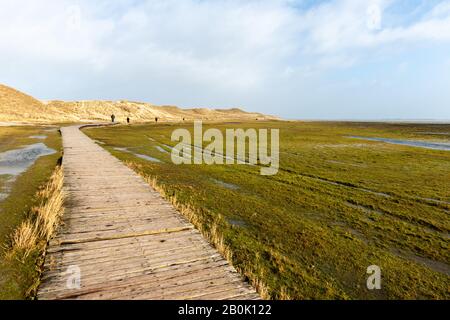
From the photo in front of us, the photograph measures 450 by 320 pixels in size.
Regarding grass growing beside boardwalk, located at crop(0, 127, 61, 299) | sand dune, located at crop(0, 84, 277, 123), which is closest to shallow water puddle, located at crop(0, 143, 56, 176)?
grass growing beside boardwalk, located at crop(0, 127, 61, 299)

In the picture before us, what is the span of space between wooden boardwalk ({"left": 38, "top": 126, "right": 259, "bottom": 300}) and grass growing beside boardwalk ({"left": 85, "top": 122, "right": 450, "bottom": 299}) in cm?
75

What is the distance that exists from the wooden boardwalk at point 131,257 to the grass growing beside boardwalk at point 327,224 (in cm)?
75

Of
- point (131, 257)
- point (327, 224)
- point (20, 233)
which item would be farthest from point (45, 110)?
point (327, 224)

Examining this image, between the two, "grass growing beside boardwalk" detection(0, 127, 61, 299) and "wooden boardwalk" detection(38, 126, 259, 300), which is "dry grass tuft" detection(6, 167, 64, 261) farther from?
"wooden boardwalk" detection(38, 126, 259, 300)

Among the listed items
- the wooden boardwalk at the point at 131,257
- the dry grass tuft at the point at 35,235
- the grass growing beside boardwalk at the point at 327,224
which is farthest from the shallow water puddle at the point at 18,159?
the dry grass tuft at the point at 35,235

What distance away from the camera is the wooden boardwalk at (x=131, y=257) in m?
4.58

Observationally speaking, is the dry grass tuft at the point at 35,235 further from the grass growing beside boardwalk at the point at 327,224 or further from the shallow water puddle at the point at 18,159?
the shallow water puddle at the point at 18,159

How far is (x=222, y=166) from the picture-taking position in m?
19.9

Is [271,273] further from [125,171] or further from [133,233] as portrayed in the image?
[125,171]

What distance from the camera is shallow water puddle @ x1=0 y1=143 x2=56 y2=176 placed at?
15858 mm

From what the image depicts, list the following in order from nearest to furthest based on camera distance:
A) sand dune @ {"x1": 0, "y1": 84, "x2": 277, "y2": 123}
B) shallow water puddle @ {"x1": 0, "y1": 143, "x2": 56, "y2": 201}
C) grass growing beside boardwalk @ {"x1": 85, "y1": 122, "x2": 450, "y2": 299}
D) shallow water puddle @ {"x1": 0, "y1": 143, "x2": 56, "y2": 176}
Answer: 1. grass growing beside boardwalk @ {"x1": 85, "y1": 122, "x2": 450, "y2": 299}
2. shallow water puddle @ {"x1": 0, "y1": 143, "x2": 56, "y2": 201}
3. shallow water puddle @ {"x1": 0, "y1": 143, "x2": 56, "y2": 176}
4. sand dune @ {"x1": 0, "y1": 84, "x2": 277, "y2": 123}

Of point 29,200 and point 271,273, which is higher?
point 29,200
